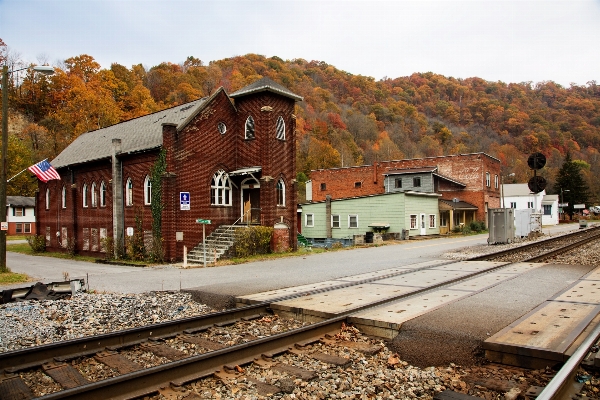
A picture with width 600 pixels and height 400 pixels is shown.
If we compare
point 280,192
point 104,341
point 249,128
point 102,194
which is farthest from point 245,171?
point 104,341

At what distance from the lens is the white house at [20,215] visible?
60853mm

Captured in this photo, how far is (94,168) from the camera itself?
95.5ft

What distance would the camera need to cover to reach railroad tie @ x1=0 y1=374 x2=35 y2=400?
194 inches

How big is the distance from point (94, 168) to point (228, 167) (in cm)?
1005

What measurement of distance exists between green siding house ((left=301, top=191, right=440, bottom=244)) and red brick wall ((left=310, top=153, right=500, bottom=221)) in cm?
772

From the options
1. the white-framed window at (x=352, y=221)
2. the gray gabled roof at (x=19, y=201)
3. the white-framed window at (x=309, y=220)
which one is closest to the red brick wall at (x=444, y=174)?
the white-framed window at (x=309, y=220)

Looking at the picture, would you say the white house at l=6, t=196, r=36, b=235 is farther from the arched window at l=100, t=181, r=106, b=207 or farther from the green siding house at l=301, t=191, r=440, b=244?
the green siding house at l=301, t=191, r=440, b=244

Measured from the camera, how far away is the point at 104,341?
674 cm

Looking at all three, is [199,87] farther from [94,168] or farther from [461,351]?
[461,351]

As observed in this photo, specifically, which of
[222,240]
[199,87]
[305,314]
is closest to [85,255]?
[222,240]

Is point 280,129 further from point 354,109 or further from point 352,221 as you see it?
point 354,109

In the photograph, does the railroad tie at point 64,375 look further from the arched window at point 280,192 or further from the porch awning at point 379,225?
the porch awning at point 379,225

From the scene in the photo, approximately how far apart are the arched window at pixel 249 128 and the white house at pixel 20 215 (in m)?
49.2

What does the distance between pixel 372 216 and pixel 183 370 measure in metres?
33.7
